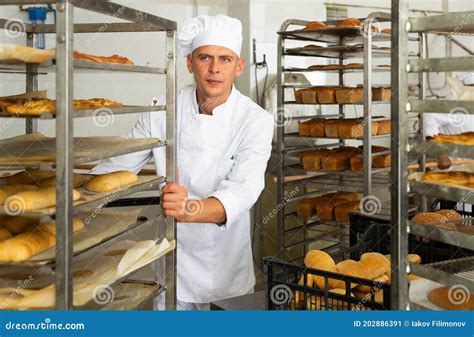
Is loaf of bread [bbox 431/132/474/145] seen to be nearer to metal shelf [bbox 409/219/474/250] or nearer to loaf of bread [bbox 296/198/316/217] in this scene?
metal shelf [bbox 409/219/474/250]

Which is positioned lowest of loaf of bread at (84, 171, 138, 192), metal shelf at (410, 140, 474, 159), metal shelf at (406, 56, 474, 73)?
loaf of bread at (84, 171, 138, 192)

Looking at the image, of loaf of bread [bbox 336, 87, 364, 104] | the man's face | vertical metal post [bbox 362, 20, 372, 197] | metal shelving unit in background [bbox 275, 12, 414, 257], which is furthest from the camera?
loaf of bread [bbox 336, 87, 364, 104]

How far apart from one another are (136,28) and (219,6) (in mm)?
3549

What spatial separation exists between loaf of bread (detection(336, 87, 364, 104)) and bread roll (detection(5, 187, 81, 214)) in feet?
11.2

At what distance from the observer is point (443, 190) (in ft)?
4.47

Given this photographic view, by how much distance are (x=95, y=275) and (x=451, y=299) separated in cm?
89

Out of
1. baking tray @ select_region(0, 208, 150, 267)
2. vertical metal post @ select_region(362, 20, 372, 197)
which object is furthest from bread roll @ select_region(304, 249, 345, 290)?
vertical metal post @ select_region(362, 20, 372, 197)

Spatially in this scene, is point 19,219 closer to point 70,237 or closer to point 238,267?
point 70,237

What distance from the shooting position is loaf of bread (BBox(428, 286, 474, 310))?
144cm

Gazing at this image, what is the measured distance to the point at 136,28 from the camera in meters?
1.85

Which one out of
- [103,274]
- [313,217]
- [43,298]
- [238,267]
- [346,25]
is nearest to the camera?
[43,298]

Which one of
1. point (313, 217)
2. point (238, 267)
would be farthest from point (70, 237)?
point (313, 217)

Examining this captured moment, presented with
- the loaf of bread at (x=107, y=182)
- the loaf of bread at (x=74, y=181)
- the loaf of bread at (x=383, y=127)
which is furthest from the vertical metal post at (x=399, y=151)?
the loaf of bread at (x=383, y=127)

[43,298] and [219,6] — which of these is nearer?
[43,298]
